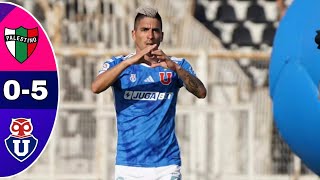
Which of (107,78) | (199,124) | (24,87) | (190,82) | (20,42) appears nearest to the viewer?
(107,78)

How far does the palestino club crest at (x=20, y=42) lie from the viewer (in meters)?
8.26

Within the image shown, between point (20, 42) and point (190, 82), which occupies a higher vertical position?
point (20, 42)

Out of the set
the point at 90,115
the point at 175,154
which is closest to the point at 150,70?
the point at 175,154

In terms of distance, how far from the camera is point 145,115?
21.4 feet

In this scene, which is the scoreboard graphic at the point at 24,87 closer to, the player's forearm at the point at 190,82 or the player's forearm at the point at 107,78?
the player's forearm at the point at 107,78

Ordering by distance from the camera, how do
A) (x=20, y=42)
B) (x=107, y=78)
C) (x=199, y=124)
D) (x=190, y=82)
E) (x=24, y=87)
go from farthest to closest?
(x=199, y=124) < (x=20, y=42) < (x=24, y=87) < (x=190, y=82) < (x=107, y=78)

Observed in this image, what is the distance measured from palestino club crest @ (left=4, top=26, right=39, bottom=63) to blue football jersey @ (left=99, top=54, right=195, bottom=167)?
6.13ft

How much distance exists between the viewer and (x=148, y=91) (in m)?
6.54

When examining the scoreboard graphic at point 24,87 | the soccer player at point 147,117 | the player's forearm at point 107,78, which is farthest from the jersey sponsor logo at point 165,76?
the scoreboard graphic at point 24,87

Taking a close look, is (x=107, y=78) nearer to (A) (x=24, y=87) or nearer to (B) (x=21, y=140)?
(A) (x=24, y=87)

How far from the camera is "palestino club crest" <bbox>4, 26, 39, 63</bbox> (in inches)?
325

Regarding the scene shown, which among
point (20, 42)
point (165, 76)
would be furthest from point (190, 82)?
point (20, 42)

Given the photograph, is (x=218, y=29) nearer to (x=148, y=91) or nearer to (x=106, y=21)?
(x=106, y=21)

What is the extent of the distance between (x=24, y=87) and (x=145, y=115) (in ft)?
6.45
